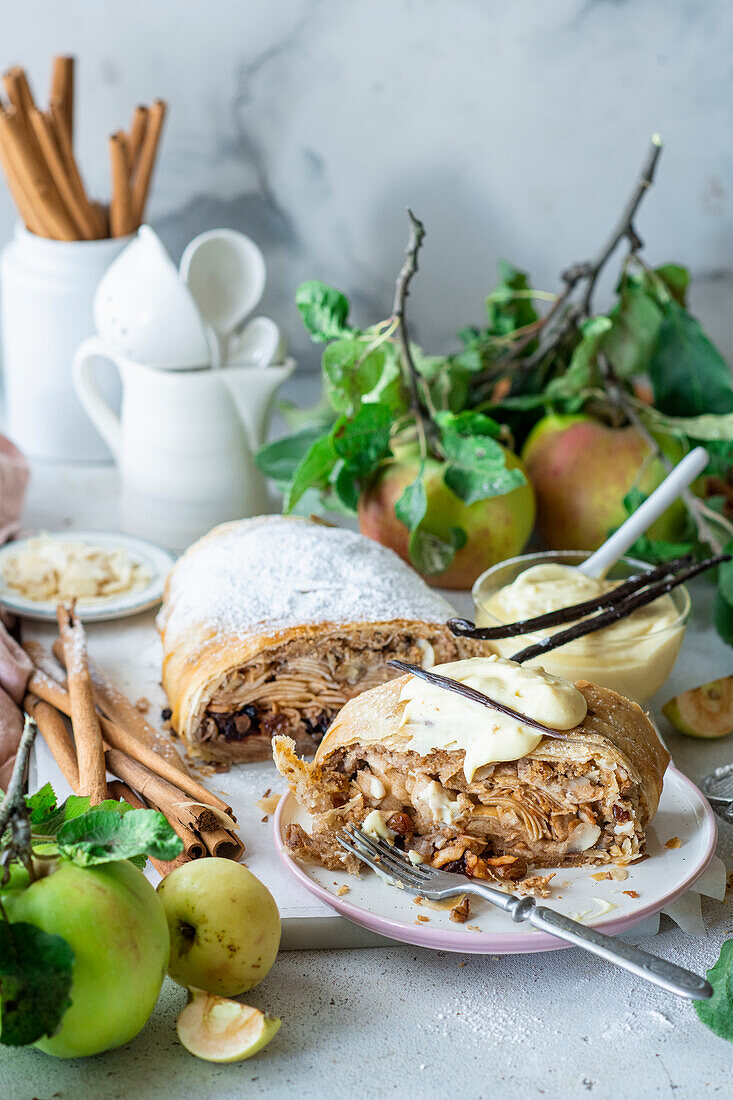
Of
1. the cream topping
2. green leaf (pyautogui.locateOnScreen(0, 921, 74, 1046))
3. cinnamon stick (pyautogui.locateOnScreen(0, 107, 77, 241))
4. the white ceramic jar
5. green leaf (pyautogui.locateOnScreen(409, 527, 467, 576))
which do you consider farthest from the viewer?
the white ceramic jar

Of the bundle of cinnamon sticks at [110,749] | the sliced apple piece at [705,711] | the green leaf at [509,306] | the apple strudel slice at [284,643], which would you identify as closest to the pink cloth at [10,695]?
the bundle of cinnamon sticks at [110,749]

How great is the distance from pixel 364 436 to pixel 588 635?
47 cm

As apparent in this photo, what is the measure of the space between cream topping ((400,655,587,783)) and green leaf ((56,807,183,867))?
10.9 inches

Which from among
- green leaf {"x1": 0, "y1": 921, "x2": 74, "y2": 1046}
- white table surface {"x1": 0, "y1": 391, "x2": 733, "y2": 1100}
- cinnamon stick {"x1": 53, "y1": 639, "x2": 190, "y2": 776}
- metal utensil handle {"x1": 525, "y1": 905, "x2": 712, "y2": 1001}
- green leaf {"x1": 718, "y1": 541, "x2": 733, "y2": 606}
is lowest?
cinnamon stick {"x1": 53, "y1": 639, "x2": 190, "y2": 776}

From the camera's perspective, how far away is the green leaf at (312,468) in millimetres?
1624

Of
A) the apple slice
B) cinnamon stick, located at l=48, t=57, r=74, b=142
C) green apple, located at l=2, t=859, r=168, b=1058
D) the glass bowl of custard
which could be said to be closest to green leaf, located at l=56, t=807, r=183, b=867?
green apple, located at l=2, t=859, r=168, b=1058

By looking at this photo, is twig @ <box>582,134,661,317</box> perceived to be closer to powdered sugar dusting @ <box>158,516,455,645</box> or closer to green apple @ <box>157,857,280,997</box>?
powdered sugar dusting @ <box>158,516,455,645</box>

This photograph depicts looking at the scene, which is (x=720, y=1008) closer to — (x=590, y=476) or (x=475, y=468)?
(x=475, y=468)

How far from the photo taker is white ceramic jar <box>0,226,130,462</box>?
1.96 m

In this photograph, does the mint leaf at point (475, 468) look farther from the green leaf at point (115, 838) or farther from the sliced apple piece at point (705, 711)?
the green leaf at point (115, 838)

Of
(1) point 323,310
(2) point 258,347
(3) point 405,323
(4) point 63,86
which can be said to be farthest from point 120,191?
(3) point 405,323

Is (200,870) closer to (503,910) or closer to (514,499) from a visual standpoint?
(503,910)

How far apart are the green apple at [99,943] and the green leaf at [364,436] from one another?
2.86ft

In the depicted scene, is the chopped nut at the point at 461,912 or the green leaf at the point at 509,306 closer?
the chopped nut at the point at 461,912
